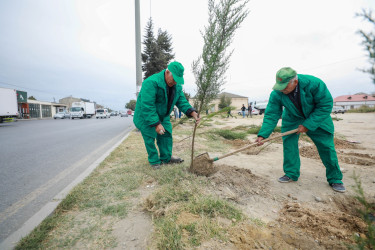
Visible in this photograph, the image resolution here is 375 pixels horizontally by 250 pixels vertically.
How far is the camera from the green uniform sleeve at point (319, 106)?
9.00 ft

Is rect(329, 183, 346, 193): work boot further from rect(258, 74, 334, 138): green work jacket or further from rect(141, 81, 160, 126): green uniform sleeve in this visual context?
A: rect(141, 81, 160, 126): green uniform sleeve

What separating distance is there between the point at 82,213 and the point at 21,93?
105 ft

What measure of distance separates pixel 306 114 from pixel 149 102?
246 centimetres

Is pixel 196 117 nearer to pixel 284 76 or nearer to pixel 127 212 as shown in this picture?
pixel 284 76

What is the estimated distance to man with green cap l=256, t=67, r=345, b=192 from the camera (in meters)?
2.76

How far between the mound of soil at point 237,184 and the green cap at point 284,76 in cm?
146

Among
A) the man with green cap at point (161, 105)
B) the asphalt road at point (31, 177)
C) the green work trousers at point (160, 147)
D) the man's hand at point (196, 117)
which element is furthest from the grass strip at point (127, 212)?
the man's hand at point (196, 117)

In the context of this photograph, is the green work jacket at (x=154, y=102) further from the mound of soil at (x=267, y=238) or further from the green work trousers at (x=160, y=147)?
the mound of soil at (x=267, y=238)

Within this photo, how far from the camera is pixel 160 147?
396 cm

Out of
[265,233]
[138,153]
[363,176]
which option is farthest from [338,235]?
[138,153]

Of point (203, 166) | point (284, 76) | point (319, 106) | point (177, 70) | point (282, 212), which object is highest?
point (177, 70)

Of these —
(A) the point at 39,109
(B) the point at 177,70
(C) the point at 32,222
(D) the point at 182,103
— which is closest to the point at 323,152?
(D) the point at 182,103

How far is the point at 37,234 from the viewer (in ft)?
6.02

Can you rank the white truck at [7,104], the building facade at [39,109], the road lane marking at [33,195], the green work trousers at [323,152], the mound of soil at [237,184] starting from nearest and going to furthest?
the road lane marking at [33,195] → the mound of soil at [237,184] → the green work trousers at [323,152] → the white truck at [7,104] → the building facade at [39,109]
